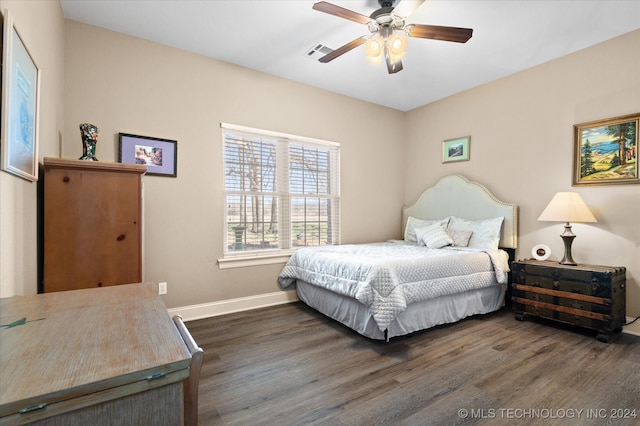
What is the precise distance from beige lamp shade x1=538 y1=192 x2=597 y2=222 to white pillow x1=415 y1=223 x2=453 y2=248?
1.04 m

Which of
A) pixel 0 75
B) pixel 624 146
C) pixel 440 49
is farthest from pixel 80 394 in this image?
pixel 624 146

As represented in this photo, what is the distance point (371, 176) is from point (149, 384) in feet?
14.0

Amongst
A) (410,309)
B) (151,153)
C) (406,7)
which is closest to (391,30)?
(406,7)

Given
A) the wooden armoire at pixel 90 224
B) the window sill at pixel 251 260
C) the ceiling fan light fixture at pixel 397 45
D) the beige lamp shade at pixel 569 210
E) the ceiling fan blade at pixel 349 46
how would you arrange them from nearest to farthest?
the wooden armoire at pixel 90 224, the ceiling fan light fixture at pixel 397 45, the ceiling fan blade at pixel 349 46, the beige lamp shade at pixel 569 210, the window sill at pixel 251 260

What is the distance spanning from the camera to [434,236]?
384 cm

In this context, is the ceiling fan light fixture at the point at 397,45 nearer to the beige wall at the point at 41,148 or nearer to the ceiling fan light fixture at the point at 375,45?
the ceiling fan light fixture at the point at 375,45

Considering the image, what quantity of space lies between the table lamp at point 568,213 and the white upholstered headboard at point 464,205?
24.1 inches

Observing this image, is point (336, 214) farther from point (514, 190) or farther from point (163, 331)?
point (163, 331)

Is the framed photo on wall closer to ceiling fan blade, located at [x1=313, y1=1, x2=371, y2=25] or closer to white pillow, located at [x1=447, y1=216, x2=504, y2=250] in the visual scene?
ceiling fan blade, located at [x1=313, y1=1, x2=371, y2=25]

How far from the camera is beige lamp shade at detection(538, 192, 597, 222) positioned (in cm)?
288

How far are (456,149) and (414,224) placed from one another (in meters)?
1.20

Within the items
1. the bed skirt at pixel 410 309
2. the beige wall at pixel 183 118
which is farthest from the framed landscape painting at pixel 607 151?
the beige wall at pixel 183 118

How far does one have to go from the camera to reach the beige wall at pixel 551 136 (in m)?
2.91

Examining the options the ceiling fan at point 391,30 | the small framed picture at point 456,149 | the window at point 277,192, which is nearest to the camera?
the ceiling fan at point 391,30
